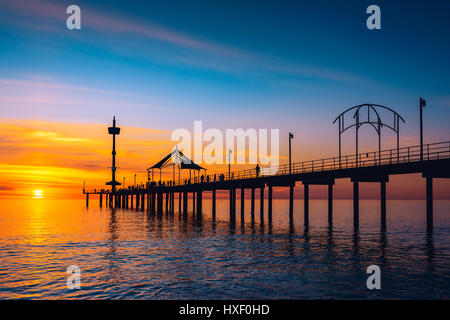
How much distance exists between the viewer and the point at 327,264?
20.9 m

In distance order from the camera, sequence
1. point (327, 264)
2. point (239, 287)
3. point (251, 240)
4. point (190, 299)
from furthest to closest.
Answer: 1. point (251, 240)
2. point (327, 264)
3. point (239, 287)
4. point (190, 299)

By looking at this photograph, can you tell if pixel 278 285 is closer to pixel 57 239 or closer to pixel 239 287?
pixel 239 287

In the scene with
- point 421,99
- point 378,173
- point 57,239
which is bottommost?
point 57,239

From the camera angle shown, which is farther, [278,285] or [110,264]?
[110,264]

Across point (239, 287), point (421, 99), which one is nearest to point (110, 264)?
point (239, 287)

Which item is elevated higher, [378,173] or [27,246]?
[378,173]

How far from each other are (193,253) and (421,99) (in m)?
22.6

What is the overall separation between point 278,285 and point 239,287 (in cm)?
158

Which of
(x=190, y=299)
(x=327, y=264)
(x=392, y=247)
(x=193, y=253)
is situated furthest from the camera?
(x=392, y=247)
